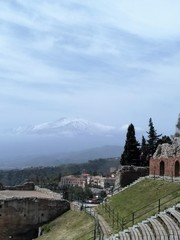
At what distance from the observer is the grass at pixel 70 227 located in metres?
34.5

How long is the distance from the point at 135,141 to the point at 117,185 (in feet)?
39.9

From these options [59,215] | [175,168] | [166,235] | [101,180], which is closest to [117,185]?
[59,215]

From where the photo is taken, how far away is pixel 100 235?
29.6 meters

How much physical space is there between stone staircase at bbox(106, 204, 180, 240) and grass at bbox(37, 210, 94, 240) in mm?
7351

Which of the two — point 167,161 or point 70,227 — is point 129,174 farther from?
point 70,227

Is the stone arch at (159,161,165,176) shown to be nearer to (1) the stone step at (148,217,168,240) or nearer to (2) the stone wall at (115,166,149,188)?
(2) the stone wall at (115,166,149,188)

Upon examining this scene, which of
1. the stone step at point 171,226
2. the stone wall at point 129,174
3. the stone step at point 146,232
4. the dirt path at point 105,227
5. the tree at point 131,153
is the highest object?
the tree at point 131,153

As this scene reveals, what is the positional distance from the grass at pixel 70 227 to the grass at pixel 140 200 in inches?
52.9

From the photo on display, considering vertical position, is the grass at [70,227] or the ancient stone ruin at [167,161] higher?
the ancient stone ruin at [167,161]

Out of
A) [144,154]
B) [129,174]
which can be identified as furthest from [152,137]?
[129,174]

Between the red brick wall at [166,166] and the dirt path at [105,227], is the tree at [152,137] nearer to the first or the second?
the red brick wall at [166,166]

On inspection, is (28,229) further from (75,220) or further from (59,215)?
(75,220)

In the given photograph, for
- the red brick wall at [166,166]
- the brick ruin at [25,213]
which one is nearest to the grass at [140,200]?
the red brick wall at [166,166]

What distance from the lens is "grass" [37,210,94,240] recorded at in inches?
1359
